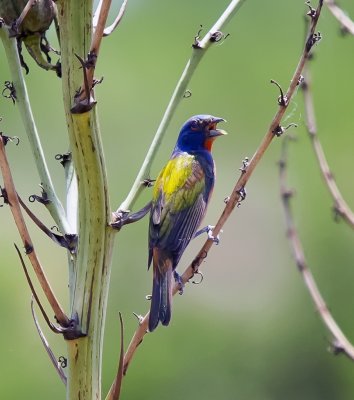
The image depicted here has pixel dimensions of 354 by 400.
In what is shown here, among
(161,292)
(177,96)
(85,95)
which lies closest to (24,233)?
(85,95)

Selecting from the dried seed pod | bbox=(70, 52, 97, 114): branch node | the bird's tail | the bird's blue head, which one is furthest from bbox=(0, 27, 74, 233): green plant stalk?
the bird's blue head

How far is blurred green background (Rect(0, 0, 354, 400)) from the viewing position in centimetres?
717

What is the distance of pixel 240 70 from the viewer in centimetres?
879

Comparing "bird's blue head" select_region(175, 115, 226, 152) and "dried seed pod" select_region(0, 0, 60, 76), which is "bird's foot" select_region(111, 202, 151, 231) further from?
"bird's blue head" select_region(175, 115, 226, 152)

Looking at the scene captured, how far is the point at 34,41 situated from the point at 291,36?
7.34 meters

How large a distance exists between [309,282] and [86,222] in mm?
819

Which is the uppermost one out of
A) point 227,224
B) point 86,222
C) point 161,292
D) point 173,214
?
point 86,222

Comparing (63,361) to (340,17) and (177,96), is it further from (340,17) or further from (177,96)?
(340,17)

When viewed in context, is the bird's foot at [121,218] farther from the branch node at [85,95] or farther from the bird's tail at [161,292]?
the bird's tail at [161,292]

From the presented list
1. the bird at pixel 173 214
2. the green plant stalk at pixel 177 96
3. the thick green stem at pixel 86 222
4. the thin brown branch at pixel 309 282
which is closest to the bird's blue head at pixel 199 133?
the bird at pixel 173 214

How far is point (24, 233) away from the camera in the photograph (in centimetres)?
148

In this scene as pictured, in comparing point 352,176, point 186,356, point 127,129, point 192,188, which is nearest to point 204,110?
point 127,129

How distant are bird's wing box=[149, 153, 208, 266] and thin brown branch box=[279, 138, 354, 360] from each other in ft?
0.80

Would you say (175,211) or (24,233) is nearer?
(24,233)
